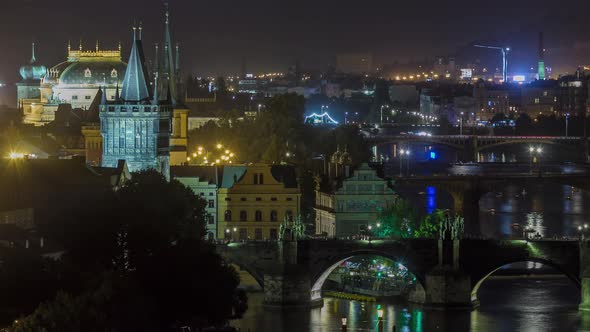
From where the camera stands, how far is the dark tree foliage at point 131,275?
5031 centimetres

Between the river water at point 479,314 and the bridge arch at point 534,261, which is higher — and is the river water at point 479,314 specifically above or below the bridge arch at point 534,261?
below

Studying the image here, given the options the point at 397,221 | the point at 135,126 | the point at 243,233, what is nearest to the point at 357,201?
the point at 243,233

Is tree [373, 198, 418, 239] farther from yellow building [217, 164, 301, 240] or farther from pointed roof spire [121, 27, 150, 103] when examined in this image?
pointed roof spire [121, 27, 150, 103]

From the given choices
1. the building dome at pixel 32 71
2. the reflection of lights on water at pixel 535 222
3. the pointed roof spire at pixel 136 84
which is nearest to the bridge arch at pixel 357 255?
the pointed roof spire at pixel 136 84

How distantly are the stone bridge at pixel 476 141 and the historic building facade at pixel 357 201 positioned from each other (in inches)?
2279

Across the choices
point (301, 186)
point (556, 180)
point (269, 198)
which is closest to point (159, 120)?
point (269, 198)

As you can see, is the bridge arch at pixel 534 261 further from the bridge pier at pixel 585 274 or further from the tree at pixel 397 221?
the tree at pixel 397 221

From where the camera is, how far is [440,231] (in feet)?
231

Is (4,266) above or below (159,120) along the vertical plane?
below

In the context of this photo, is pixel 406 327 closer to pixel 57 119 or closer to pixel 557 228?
pixel 557 228

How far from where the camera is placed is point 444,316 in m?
67.4

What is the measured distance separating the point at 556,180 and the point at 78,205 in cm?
4548

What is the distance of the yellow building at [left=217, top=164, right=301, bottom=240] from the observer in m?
82.3

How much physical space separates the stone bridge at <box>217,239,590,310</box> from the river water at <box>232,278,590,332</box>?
0.73m
